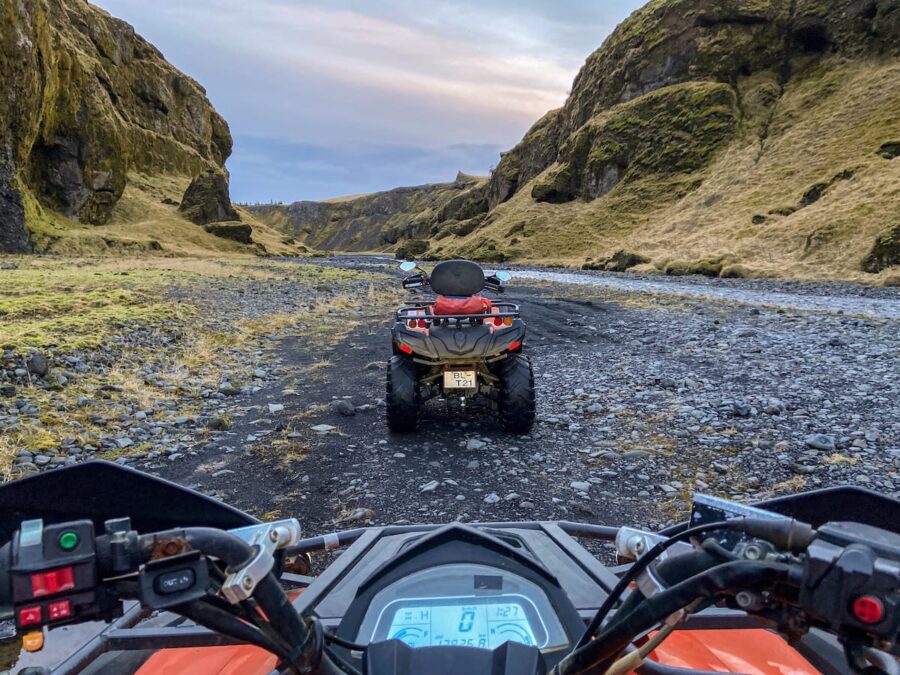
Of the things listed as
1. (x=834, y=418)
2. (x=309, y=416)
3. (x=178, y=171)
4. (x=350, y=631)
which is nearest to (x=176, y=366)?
(x=309, y=416)

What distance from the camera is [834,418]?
5996mm

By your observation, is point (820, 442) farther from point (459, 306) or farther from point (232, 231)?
point (232, 231)

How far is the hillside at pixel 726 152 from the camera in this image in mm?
32062

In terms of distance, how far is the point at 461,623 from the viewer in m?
1.41

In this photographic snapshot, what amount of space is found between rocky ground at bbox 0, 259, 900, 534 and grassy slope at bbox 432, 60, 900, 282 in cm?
1915

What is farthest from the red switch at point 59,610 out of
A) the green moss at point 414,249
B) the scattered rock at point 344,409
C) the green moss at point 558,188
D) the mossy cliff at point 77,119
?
the green moss at point 414,249

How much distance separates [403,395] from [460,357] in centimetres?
75

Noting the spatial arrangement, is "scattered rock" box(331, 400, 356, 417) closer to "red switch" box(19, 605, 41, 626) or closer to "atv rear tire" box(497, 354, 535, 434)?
"atv rear tire" box(497, 354, 535, 434)

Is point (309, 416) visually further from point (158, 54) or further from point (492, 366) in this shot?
point (158, 54)

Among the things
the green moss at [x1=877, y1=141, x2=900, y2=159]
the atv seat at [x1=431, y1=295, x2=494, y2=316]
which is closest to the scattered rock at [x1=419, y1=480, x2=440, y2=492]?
the atv seat at [x1=431, y1=295, x2=494, y2=316]

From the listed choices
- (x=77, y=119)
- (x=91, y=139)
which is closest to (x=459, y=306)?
(x=77, y=119)

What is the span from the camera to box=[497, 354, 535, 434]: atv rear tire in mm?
5719

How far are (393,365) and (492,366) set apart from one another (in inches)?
42.7

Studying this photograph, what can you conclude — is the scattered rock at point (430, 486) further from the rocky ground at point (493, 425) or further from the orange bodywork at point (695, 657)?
the orange bodywork at point (695, 657)
